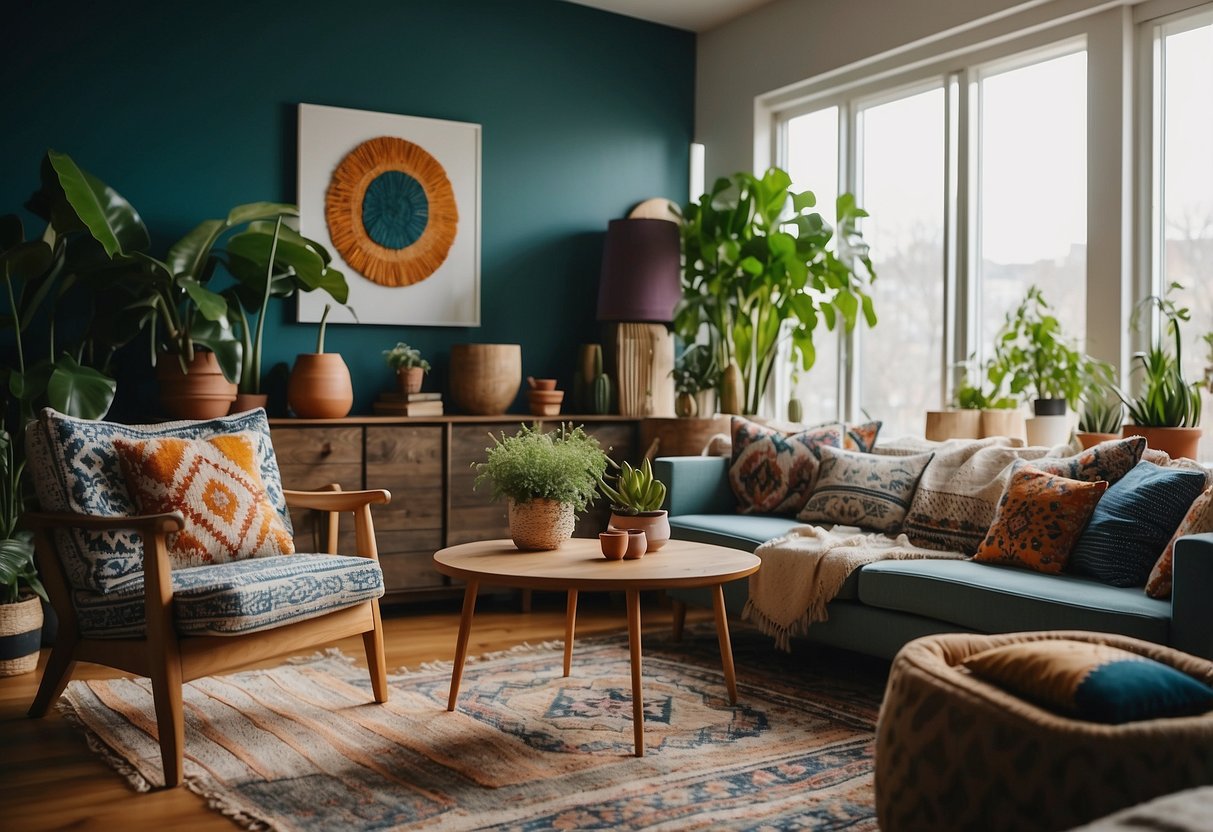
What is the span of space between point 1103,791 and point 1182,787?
0.43ft

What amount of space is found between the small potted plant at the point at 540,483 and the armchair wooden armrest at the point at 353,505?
1.27ft

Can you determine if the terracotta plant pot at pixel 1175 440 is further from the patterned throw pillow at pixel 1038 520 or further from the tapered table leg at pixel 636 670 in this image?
the tapered table leg at pixel 636 670

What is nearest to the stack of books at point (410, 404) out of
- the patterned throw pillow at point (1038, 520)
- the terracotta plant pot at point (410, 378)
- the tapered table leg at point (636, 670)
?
the terracotta plant pot at point (410, 378)

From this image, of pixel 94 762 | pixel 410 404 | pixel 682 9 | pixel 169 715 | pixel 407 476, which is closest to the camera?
pixel 169 715

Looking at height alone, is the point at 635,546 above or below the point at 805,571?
above

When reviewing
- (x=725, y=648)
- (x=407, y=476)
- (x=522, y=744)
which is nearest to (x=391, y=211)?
(x=407, y=476)

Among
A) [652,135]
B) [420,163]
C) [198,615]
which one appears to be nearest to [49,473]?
[198,615]

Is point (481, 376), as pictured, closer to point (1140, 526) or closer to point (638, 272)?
point (638, 272)

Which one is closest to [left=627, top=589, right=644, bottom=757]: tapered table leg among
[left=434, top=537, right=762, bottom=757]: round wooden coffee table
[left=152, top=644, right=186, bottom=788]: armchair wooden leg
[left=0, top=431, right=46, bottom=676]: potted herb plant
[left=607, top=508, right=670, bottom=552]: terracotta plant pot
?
[left=434, top=537, right=762, bottom=757]: round wooden coffee table

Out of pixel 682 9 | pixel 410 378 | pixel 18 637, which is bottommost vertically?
pixel 18 637

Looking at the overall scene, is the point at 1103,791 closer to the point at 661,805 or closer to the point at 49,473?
the point at 661,805

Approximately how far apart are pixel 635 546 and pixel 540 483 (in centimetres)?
33

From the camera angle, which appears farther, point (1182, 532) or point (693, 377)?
point (693, 377)

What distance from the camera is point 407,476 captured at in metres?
4.54
